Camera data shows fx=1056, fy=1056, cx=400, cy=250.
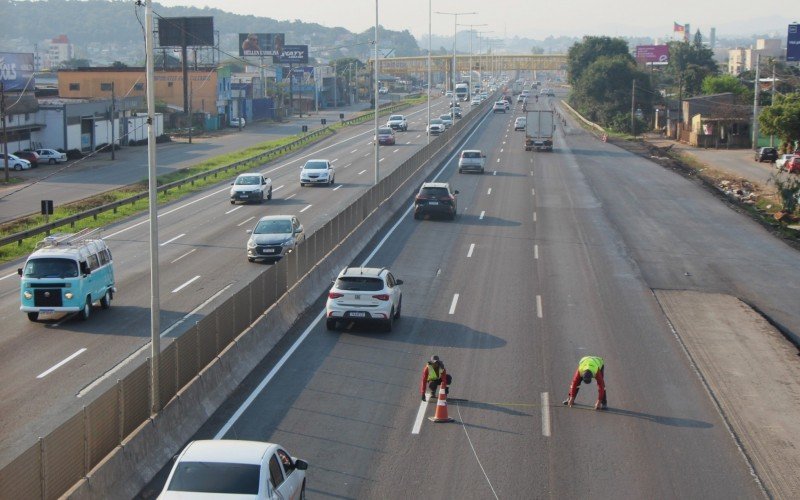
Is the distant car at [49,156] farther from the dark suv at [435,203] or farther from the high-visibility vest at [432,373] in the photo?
the high-visibility vest at [432,373]

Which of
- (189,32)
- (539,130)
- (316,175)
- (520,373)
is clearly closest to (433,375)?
(520,373)

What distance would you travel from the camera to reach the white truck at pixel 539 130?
77.5 meters

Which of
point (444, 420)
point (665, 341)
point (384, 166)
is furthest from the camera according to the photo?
point (384, 166)

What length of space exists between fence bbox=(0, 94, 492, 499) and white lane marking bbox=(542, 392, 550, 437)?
237 inches

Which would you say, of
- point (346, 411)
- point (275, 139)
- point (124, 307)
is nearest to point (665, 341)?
point (346, 411)

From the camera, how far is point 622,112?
121m

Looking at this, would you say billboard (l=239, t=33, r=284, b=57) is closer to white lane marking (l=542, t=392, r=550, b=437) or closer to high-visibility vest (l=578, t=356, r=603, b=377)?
white lane marking (l=542, t=392, r=550, b=437)

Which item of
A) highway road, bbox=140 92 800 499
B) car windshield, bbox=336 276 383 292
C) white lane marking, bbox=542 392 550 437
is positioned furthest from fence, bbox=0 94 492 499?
white lane marking, bbox=542 392 550 437

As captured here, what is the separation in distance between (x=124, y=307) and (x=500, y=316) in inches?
384

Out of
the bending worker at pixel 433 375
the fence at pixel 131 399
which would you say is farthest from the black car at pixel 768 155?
the bending worker at pixel 433 375

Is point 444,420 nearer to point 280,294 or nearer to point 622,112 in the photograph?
point 280,294

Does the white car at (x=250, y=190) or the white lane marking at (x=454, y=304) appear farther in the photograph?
the white car at (x=250, y=190)

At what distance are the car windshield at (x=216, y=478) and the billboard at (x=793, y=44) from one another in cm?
7846

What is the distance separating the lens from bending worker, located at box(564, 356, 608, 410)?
18438mm
